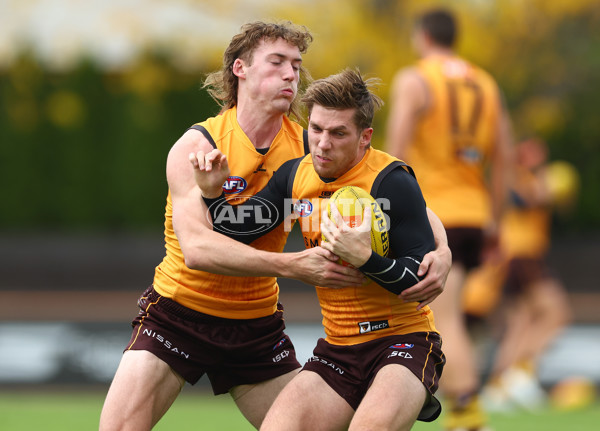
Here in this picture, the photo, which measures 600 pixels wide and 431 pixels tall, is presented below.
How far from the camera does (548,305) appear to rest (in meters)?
10.6

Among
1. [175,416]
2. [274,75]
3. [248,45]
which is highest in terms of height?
[248,45]

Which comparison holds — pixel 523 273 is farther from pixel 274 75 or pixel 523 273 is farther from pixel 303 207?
pixel 303 207

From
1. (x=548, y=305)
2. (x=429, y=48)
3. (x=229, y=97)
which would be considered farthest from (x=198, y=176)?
(x=548, y=305)

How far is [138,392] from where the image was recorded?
176 inches

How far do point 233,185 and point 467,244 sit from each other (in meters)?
2.45

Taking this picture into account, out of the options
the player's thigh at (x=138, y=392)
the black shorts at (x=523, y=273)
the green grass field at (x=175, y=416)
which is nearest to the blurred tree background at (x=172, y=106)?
the black shorts at (x=523, y=273)

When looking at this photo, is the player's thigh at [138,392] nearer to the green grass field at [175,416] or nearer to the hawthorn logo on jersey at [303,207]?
the hawthorn logo on jersey at [303,207]

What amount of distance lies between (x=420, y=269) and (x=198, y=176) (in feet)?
3.43

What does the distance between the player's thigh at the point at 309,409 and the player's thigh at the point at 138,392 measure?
0.62 metres

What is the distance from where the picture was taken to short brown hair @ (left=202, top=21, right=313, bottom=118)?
468 centimetres

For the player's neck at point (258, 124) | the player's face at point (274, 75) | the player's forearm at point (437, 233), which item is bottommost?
the player's forearm at point (437, 233)

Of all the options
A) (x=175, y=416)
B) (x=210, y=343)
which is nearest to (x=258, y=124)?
(x=210, y=343)

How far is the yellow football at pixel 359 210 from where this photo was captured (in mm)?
4098

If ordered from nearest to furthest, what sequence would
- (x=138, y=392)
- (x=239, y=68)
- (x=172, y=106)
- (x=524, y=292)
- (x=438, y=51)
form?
1. (x=138, y=392)
2. (x=239, y=68)
3. (x=438, y=51)
4. (x=524, y=292)
5. (x=172, y=106)
